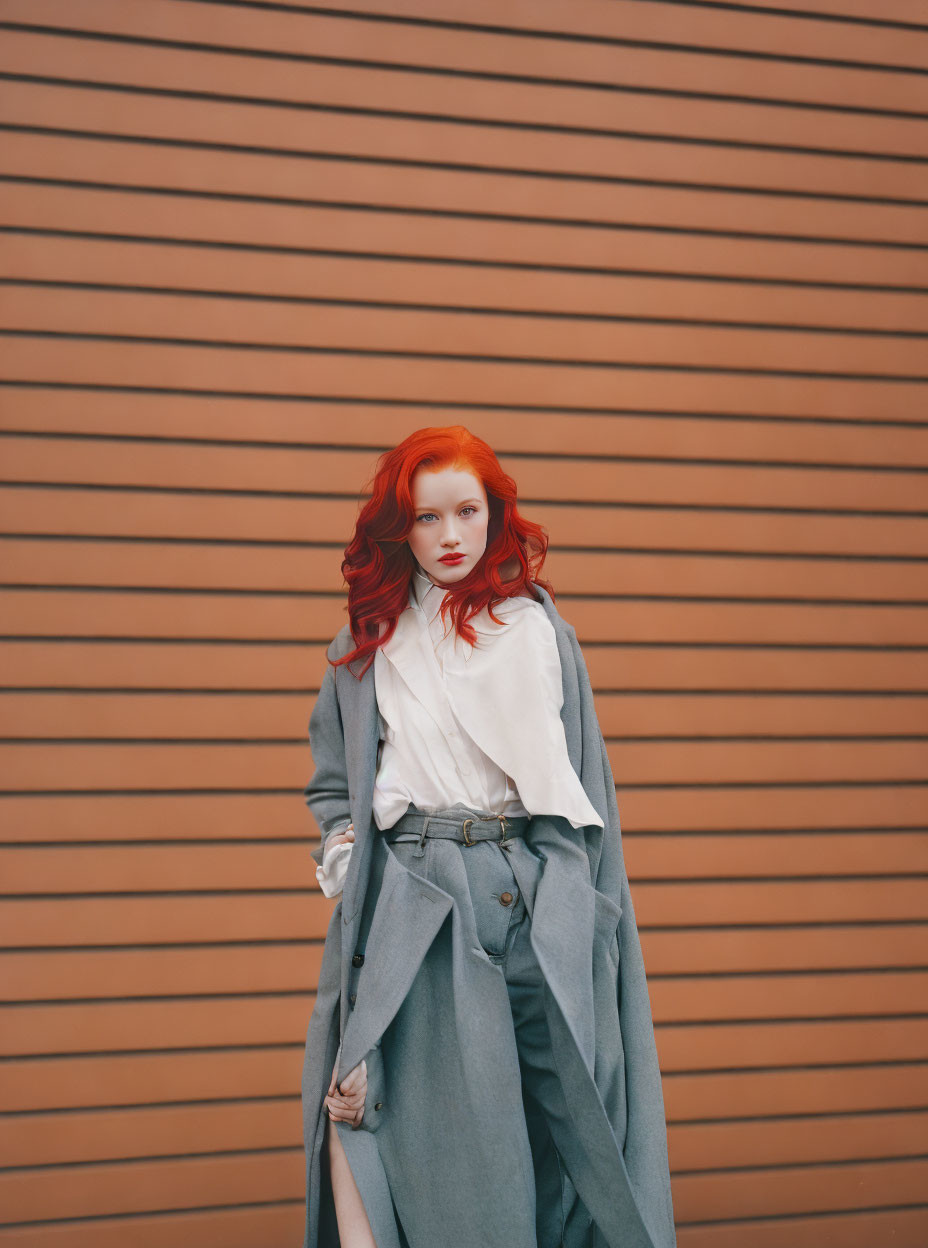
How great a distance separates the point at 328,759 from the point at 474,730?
29 cm

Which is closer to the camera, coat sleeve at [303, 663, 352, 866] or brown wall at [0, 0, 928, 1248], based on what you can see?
coat sleeve at [303, 663, 352, 866]

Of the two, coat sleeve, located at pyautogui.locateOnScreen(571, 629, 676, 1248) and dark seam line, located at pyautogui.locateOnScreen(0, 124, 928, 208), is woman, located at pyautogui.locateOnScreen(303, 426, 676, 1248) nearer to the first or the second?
coat sleeve, located at pyautogui.locateOnScreen(571, 629, 676, 1248)

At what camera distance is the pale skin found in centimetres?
166

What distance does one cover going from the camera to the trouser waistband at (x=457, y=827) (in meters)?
1.75

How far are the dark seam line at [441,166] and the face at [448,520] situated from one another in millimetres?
1576

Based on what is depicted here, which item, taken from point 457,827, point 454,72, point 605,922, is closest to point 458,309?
point 454,72

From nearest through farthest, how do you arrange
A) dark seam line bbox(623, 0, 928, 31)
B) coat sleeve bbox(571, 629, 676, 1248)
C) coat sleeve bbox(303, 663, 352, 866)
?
coat sleeve bbox(571, 629, 676, 1248) → coat sleeve bbox(303, 663, 352, 866) → dark seam line bbox(623, 0, 928, 31)

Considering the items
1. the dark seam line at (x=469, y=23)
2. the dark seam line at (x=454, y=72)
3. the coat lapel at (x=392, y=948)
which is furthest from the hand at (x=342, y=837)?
the dark seam line at (x=469, y=23)

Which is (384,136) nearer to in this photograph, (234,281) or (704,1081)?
(234,281)

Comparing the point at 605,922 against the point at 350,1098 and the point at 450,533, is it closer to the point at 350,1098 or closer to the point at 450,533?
the point at 350,1098

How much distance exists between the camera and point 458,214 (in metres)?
3.01

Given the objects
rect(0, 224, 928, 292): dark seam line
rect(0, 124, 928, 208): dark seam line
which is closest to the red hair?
rect(0, 224, 928, 292): dark seam line

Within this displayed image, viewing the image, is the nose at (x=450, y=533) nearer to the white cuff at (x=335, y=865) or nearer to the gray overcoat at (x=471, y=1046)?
the gray overcoat at (x=471, y=1046)

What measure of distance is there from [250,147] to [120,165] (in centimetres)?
35
